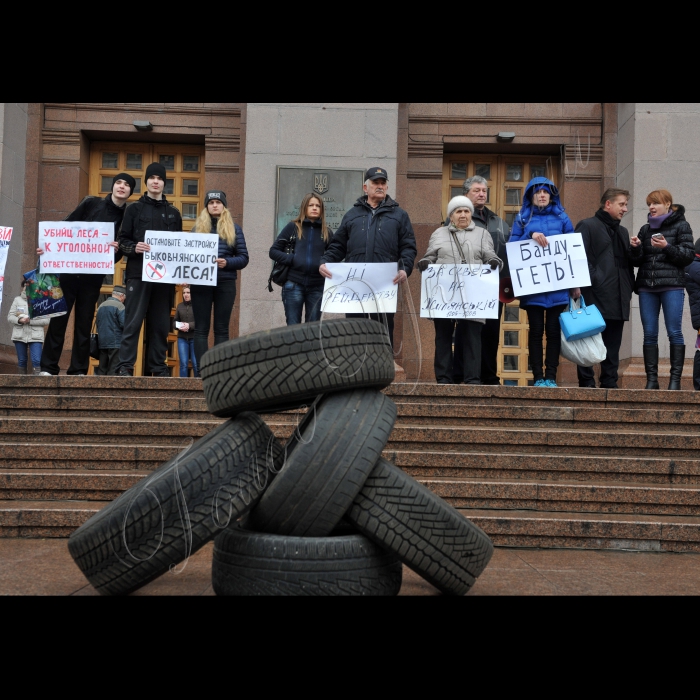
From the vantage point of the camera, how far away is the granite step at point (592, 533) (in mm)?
5953

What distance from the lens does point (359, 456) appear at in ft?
13.2

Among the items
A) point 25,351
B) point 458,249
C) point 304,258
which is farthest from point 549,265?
point 25,351

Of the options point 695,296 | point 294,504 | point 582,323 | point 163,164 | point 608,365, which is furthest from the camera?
point 163,164

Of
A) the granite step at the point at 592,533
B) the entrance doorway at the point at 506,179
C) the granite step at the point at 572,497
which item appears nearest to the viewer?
the granite step at the point at 592,533

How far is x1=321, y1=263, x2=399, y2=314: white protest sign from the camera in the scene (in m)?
8.93

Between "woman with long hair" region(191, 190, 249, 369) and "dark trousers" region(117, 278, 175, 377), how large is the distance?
334 millimetres

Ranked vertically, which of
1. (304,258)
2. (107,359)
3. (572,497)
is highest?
(304,258)

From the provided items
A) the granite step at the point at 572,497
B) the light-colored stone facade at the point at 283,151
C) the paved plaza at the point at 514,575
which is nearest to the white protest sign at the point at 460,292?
the granite step at the point at 572,497

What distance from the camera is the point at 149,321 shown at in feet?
31.3

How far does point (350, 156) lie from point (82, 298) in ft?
20.1

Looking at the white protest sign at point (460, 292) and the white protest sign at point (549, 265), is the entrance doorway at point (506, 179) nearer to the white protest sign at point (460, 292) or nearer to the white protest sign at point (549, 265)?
the white protest sign at point (549, 265)

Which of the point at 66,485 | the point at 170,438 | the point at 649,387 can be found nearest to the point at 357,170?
the point at 649,387

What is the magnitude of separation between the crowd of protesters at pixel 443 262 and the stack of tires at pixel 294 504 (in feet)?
15.1

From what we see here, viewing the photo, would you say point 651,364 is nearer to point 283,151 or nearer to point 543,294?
point 543,294
